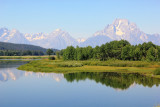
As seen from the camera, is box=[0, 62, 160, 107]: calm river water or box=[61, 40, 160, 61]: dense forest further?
box=[61, 40, 160, 61]: dense forest

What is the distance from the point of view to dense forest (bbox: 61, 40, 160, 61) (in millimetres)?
128425

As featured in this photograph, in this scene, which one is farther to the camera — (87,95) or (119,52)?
(119,52)

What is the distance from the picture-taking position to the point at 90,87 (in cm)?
5659

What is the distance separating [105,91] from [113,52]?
97.8 meters

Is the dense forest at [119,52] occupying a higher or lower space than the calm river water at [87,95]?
higher

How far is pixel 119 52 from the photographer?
480 ft

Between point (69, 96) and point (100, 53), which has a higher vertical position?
point (100, 53)

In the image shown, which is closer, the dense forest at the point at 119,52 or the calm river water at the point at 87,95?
the calm river water at the point at 87,95

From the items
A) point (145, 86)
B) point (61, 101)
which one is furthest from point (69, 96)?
point (145, 86)

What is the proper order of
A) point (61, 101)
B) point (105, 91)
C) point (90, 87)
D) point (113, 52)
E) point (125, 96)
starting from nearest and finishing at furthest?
1. point (61, 101)
2. point (125, 96)
3. point (105, 91)
4. point (90, 87)
5. point (113, 52)

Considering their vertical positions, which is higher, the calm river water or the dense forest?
the dense forest

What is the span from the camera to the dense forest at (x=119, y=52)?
128425 millimetres

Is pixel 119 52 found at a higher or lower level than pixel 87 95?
higher

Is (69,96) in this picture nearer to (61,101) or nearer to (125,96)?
(61,101)
